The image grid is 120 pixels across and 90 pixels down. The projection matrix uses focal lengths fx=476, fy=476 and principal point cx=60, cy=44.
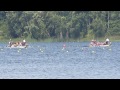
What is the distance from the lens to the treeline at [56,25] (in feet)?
159

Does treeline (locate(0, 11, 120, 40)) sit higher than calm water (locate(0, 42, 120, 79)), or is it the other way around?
treeline (locate(0, 11, 120, 40))

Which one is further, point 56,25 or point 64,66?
point 56,25

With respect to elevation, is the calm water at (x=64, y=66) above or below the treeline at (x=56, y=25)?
below

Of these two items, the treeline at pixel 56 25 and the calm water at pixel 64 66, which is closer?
the calm water at pixel 64 66

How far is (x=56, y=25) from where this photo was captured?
49.3m

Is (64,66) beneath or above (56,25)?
beneath

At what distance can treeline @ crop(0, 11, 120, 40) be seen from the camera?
48562mm

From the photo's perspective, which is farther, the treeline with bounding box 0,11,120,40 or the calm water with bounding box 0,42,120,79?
the treeline with bounding box 0,11,120,40
